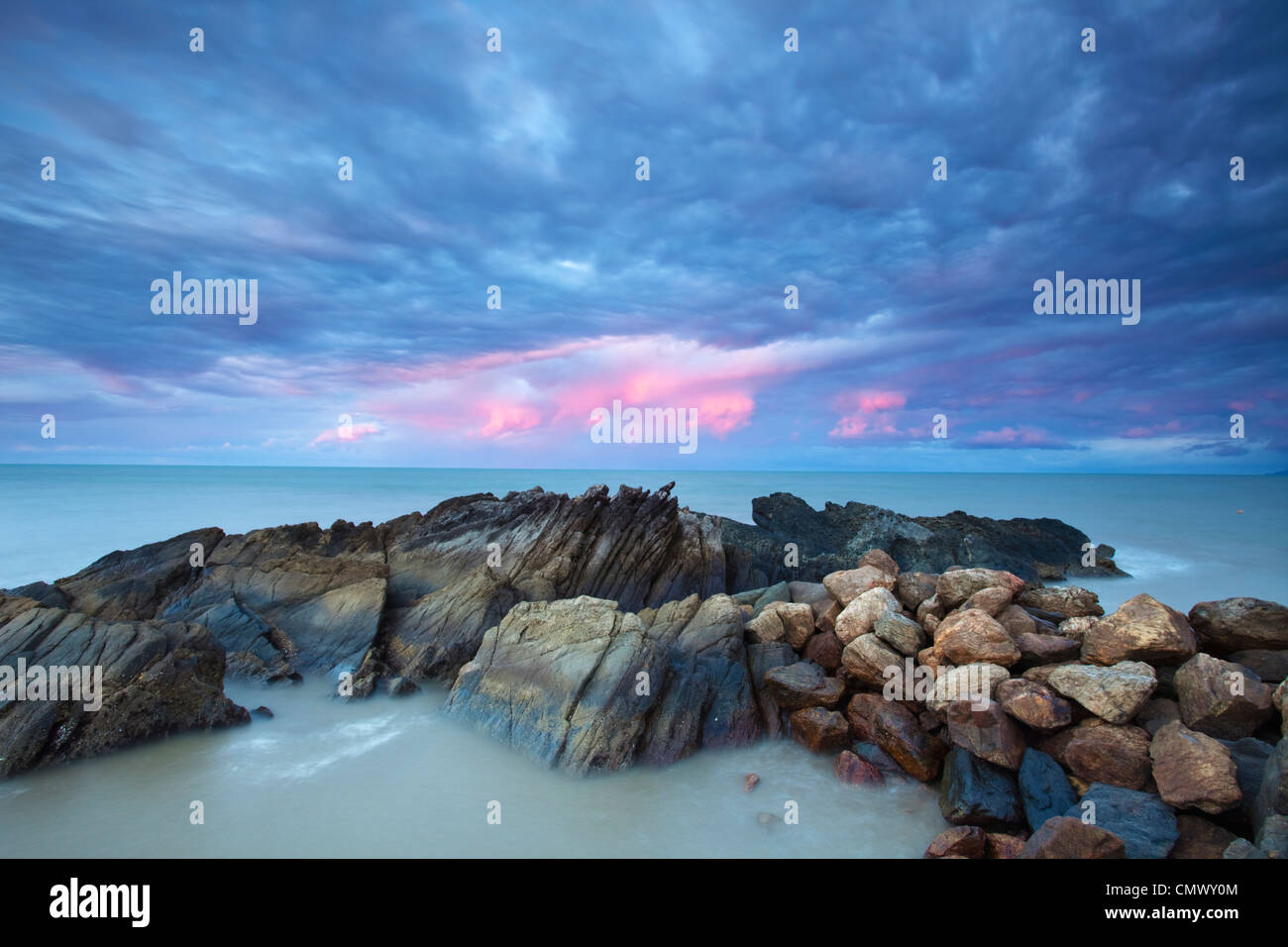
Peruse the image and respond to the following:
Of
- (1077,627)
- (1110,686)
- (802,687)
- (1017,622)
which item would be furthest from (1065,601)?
(802,687)

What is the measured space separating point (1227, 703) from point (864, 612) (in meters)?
5.79

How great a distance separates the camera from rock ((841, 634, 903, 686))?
12.2 metres

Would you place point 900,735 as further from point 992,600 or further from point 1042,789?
point 992,600

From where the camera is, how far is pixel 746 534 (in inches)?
1136

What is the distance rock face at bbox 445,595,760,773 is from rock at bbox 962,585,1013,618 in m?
4.84

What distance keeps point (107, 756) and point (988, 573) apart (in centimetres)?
1754

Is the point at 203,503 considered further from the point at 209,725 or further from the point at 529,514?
the point at 209,725

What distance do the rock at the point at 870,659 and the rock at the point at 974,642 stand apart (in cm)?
87

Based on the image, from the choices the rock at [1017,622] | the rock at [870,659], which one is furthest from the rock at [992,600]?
the rock at [870,659]

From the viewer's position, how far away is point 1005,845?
8555mm

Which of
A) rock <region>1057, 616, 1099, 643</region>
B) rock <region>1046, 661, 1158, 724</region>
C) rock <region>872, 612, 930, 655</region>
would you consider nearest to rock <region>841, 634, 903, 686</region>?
rock <region>872, 612, 930, 655</region>

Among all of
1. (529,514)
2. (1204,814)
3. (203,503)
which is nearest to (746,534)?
(529,514)

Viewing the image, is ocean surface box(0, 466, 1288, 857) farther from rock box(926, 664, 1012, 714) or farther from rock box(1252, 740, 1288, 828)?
rock box(1252, 740, 1288, 828)

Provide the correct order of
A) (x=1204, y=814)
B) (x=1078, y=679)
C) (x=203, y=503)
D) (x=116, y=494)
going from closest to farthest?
(x=1204, y=814) < (x=1078, y=679) < (x=203, y=503) < (x=116, y=494)
